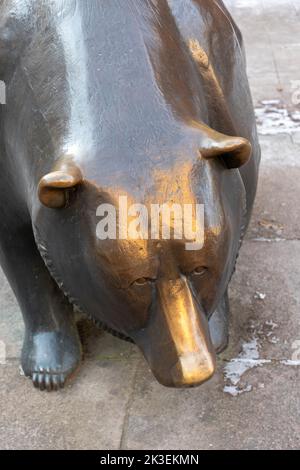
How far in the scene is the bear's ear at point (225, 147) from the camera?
7.12 feet

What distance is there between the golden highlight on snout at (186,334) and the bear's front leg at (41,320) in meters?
1.09

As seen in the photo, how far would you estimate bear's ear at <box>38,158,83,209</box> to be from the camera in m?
2.06

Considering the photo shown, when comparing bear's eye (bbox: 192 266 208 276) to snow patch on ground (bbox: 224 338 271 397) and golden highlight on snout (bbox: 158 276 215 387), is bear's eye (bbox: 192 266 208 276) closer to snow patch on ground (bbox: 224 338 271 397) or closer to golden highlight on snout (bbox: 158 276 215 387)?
golden highlight on snout (bbox: 158 276 215 387)

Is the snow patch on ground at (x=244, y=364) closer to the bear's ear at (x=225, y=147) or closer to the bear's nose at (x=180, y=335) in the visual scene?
the bear's nose at (x=180, y=335)

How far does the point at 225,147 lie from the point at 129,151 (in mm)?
298

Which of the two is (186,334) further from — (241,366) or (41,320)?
(41,320)

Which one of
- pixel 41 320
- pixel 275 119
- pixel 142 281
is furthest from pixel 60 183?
pixel 275 119

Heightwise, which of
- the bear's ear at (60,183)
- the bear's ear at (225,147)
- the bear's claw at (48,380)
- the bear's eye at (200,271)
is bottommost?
the bear's claw at (48,380)

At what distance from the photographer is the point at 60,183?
2.06m

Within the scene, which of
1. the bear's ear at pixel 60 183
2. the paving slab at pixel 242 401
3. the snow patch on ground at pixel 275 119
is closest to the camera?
the bear's ear at pixel 60 183

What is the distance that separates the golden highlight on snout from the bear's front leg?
42.8 inches

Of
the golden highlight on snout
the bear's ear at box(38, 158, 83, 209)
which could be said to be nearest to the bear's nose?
the golden highlight on snout

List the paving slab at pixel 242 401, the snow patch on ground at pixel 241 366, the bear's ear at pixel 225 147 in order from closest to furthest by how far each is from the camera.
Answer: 1. the bear's ear at pixel 225 147
2. the paving slab at pixel 242 401
3. the snow patch on ground at pixel 241 366


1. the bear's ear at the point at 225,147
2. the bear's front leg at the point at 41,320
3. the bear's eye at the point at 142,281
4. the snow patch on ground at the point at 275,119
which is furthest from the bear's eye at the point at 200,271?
the snow patch on ground at the point at 275,119
